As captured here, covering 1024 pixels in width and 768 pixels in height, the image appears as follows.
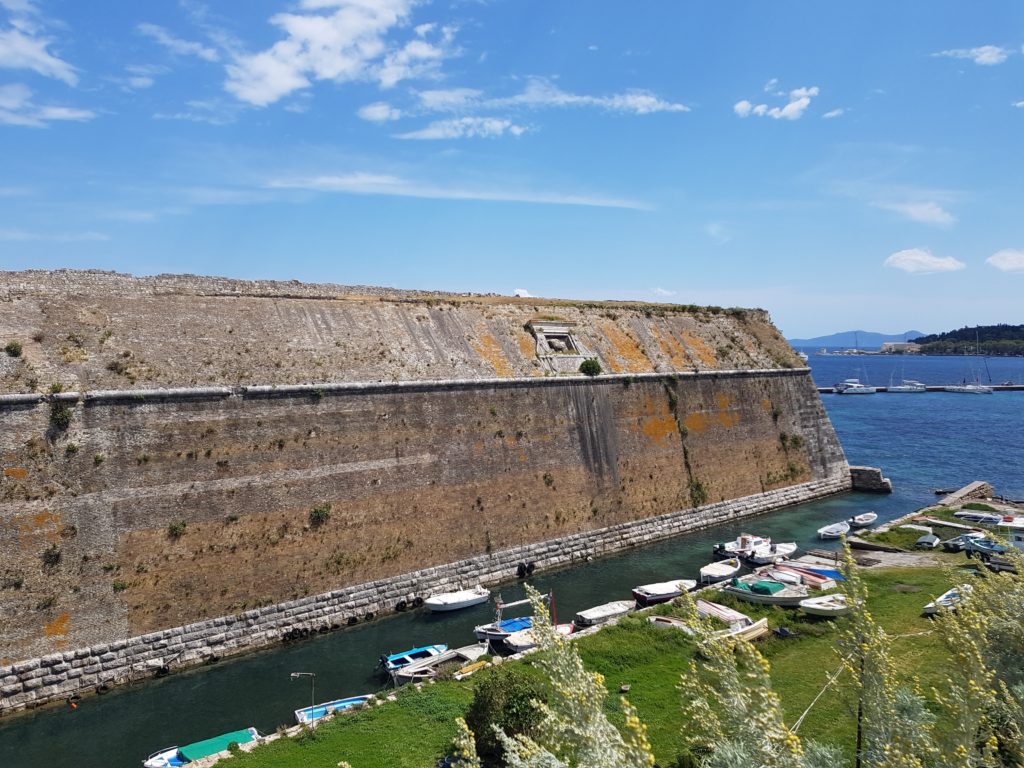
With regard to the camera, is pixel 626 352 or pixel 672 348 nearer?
pixel 626 352

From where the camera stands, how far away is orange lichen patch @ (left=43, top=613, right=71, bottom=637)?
1619cm

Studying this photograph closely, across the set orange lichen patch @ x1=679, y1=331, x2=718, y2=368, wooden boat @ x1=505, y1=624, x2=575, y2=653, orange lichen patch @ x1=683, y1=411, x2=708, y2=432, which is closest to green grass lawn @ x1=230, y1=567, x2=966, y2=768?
wooden boat @ x1=505, y1=624, x2=575, y2=653

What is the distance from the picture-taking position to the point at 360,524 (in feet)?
71.3

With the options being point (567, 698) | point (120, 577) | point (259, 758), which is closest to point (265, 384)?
point (120, 577)

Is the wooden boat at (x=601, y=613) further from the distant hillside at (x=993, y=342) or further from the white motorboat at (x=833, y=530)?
the distant hillside at (x=993, y=342)

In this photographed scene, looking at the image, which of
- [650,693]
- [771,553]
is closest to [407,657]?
[650,693]

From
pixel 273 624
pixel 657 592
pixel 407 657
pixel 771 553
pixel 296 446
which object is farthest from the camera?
pixel 771 553

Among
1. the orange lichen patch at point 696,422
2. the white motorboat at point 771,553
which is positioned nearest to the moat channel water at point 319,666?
the white motorboat at point 771,553

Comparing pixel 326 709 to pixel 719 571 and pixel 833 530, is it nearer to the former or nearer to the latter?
pixel 719 571

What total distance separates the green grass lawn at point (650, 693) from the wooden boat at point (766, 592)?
0.33m

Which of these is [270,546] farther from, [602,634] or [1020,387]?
[1020,387]

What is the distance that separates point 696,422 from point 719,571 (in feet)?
35.1

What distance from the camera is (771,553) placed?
2644cm

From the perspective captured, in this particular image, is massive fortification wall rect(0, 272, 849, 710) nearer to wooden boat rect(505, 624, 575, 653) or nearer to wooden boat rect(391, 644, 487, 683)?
wooden boat rect(391, 644, 487, 683)
